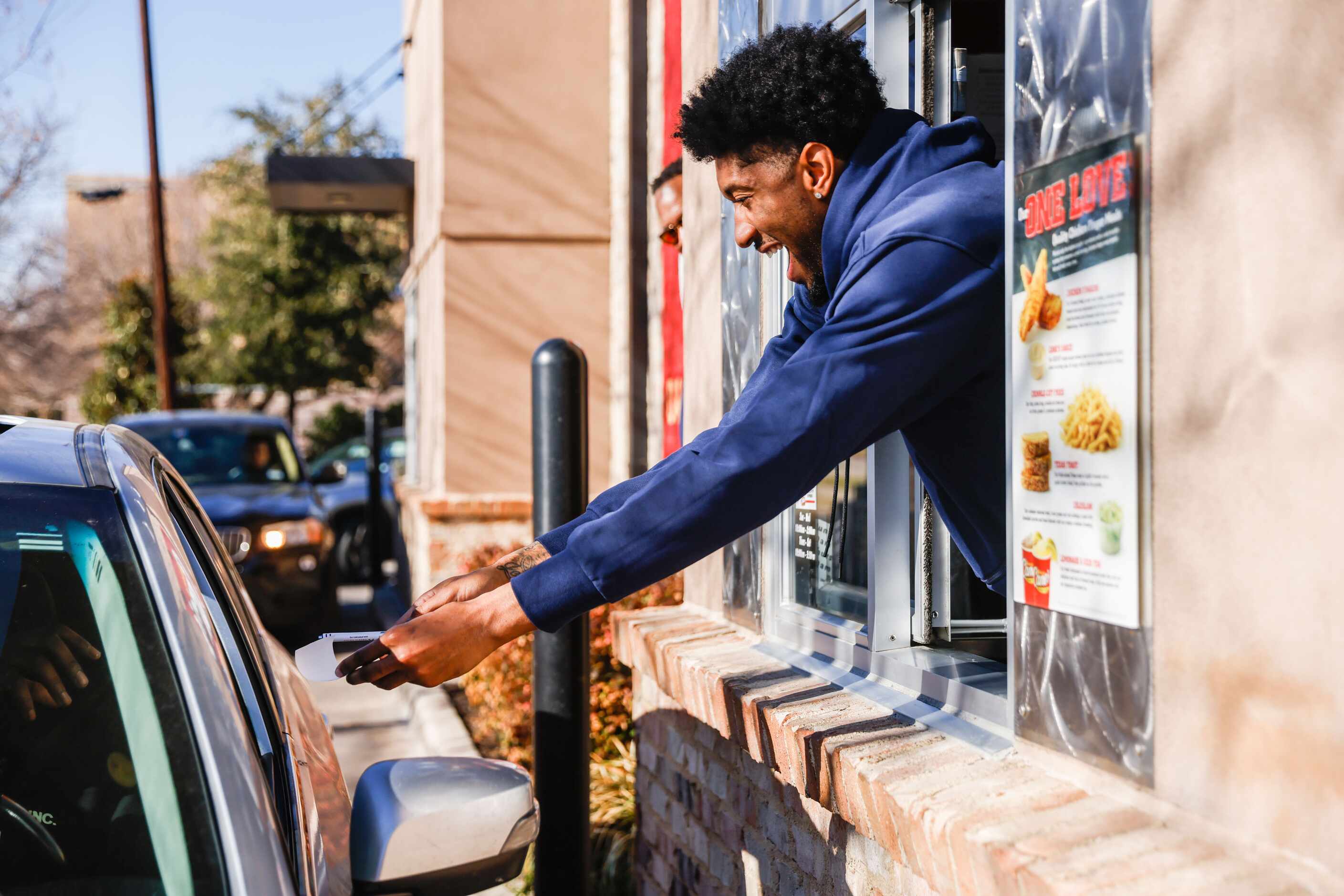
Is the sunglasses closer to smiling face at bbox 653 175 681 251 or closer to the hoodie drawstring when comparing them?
smiling face at bbox 653 175 681 251

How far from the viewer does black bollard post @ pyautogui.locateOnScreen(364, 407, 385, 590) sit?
11.5 m

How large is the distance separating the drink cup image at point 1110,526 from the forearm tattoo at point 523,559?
38.3 inches

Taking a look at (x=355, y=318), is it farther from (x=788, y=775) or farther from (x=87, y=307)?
(x=788, y=775)

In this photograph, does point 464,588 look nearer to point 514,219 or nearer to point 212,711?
point 212,711

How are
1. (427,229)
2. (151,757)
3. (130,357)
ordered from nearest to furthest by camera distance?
(151,757) < (427,229) < (130,357)

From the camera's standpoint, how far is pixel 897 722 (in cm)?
237

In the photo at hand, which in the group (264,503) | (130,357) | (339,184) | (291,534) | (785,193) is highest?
(339,184)

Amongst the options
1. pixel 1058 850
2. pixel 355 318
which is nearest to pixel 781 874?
pixel 1058 850

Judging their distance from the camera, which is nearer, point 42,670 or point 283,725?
point 42,670

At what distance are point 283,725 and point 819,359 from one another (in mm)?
1176

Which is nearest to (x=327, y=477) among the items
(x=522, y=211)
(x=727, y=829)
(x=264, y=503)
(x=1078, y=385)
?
(x=264, y=503)

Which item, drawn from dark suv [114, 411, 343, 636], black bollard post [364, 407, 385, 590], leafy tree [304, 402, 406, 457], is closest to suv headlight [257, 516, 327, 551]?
Answer: dark suv [114, 411, 343, 636]

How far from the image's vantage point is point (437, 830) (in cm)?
184

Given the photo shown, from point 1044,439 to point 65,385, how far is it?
145ft
